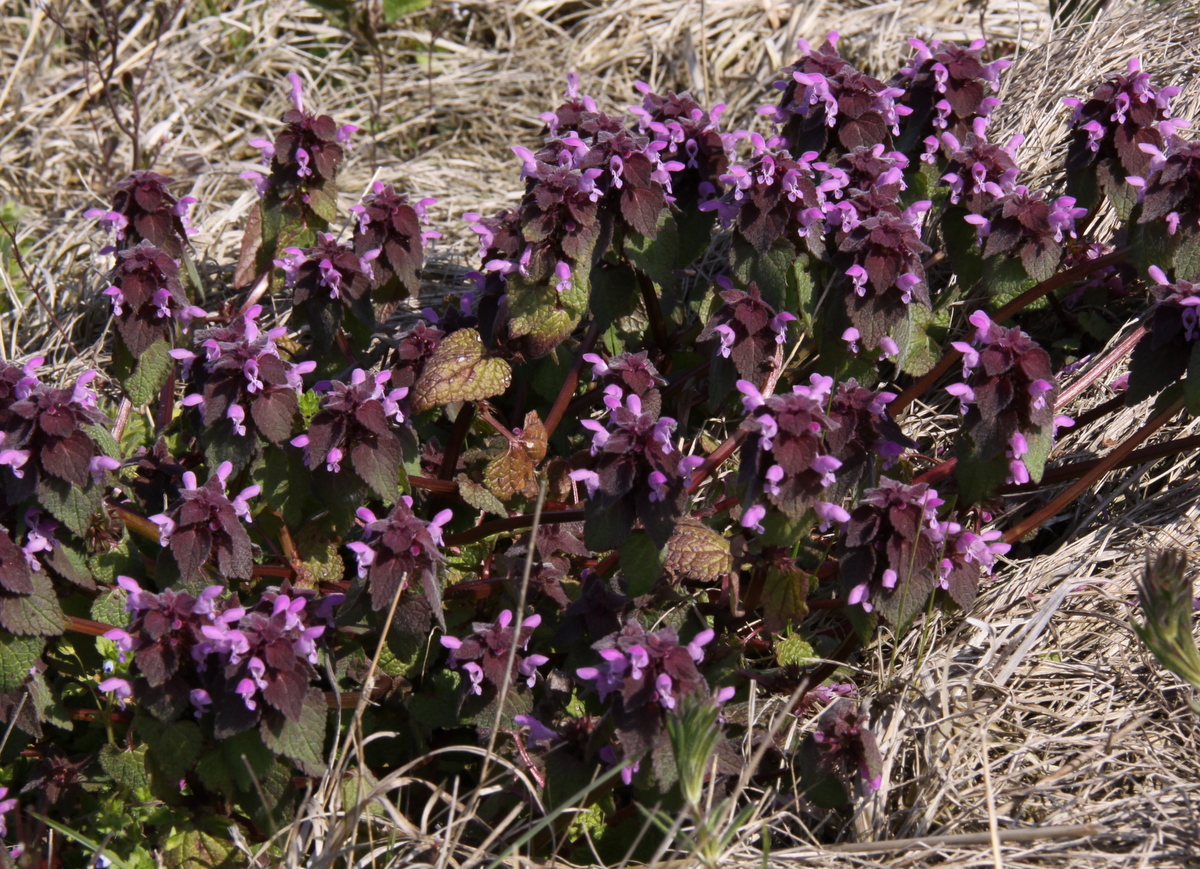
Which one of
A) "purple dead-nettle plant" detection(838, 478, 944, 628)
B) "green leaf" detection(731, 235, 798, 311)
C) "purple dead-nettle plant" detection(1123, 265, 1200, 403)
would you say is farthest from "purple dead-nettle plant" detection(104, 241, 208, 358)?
"purple dead-nettle plant" detection(1123, 265, 1200, 403)

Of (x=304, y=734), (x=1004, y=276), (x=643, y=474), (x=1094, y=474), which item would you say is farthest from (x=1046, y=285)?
(x=304, y=734)

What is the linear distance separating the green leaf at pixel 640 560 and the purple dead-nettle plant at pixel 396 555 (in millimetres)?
399

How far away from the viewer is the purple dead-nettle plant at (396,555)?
2.27m

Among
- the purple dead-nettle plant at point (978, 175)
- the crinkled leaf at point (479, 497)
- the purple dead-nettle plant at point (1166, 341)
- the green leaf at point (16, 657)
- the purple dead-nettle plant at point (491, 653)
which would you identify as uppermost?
the purple dead-nettle plant at point (978, 175)

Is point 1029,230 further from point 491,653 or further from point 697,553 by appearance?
point 491,653

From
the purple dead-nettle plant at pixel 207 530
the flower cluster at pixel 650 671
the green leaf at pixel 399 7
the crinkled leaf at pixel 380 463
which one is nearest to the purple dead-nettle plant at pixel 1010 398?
the flower cluster at pixel 650 671

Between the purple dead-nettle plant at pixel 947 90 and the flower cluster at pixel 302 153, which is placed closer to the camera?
the purple dead-nettle plant at pixel 947 90

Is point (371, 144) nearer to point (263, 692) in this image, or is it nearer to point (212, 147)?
point (212, 147)

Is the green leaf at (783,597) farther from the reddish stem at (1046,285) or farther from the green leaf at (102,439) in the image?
the green leaf at (102,439)

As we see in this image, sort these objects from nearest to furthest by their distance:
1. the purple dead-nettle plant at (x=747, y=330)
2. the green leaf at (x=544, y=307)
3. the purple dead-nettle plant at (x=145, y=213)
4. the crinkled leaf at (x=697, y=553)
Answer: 1. the crinkled leaf at (x=697, y=553)
2. the purple dead-nettle plant at (x=747, y=330)
3. the green leaf at (x=544, y=307)
4. the purple dead-nettle plant at (x=145, y=213)

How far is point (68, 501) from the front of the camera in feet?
7.70

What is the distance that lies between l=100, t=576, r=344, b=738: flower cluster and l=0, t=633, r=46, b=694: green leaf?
0.28m

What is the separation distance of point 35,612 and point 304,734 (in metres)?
0.69

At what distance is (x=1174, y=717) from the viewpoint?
8.17 ft
